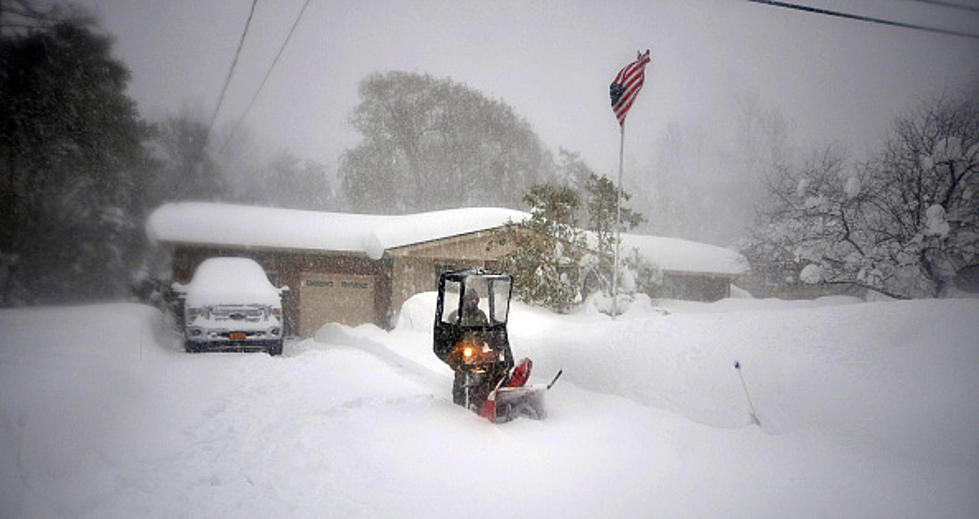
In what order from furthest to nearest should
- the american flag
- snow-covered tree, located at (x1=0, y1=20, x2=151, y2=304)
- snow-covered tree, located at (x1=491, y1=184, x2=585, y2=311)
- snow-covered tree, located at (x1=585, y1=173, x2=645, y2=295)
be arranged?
1. snow-covered tree, located at (x1=585, y1=173, x2=645, y2=295)
2. snow-covered tree, located at (x1=491, y1=184, x2=585, y2=311)
3. the american flag
4. snow-covered tree, located at (x1=0, y1=20, x2=151, y2=304)

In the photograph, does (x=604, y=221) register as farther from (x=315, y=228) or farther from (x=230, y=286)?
(x=230, y=286)

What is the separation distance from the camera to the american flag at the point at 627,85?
10.9m

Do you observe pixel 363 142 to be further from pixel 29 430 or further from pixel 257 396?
pixel 29 430

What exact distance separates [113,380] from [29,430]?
2597 millimetres

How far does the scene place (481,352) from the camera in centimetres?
652

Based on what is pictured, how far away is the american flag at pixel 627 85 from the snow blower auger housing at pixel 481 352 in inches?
227

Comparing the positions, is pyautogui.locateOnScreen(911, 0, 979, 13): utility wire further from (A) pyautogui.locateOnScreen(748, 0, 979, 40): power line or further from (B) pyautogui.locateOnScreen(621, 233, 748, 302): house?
(B) pyautogui.locateOnScreen(621, 233, 748, 302): house

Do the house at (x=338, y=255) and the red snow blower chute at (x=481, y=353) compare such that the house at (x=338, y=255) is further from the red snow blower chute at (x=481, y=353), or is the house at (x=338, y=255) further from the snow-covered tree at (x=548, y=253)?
the red snow blower chute at (x=481, y=353)

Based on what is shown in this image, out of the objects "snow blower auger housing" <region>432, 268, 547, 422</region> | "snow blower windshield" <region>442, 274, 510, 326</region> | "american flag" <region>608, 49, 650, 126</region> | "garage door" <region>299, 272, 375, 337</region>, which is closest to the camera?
"snow blower auger housing" <region>432, 268, 547, 422</region>

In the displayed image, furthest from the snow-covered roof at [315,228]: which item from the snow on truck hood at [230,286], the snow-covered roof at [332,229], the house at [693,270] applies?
the house at [693,270]

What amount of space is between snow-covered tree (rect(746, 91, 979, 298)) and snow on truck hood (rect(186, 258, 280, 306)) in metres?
15.3

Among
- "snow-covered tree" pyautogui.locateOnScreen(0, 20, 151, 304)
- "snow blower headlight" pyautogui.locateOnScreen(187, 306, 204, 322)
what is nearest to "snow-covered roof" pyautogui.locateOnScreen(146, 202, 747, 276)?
"snow blower headlight" pyautogui.locateOnScreen(187, 306, 204, 322)

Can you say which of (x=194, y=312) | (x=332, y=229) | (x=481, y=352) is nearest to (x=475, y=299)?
(x=481, y=352)

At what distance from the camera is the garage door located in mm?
16812
